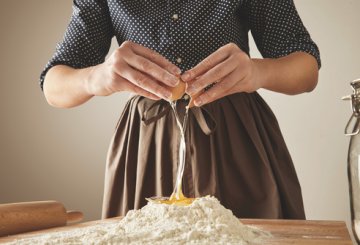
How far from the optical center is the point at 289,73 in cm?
89

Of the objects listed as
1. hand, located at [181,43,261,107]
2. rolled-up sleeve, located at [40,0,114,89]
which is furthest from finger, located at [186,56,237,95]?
rolled-up sleeve, located at [40,0,114,89]

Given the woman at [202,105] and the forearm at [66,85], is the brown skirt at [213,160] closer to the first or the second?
the woman at [202,105]

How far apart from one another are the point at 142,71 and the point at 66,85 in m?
0.28

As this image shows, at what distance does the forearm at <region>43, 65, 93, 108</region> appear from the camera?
2.90 feet

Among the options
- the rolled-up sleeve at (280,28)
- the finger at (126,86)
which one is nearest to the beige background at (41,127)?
the rolled-up sleeve at (280,28)

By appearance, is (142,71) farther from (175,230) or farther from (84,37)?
(84,37)

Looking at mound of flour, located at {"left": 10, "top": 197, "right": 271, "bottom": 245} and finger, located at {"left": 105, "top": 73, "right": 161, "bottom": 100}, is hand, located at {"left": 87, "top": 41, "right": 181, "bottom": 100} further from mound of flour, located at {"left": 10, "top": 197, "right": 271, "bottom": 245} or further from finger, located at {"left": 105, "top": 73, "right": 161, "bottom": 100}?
mound of flour, located at {"left": 10, "top": 197, "right": 271, "bottom": 245}

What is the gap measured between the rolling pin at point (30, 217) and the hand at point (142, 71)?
0.84 feet

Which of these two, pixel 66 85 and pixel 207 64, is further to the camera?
pixel 66 85

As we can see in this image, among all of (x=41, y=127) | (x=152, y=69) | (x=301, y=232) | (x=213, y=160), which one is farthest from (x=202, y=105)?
(x=41, y=127)

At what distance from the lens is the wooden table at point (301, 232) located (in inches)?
23.3

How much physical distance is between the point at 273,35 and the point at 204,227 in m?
0.54

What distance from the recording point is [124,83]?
0.75 meters

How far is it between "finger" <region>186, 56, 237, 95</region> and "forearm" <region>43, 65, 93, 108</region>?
241 millimetres
